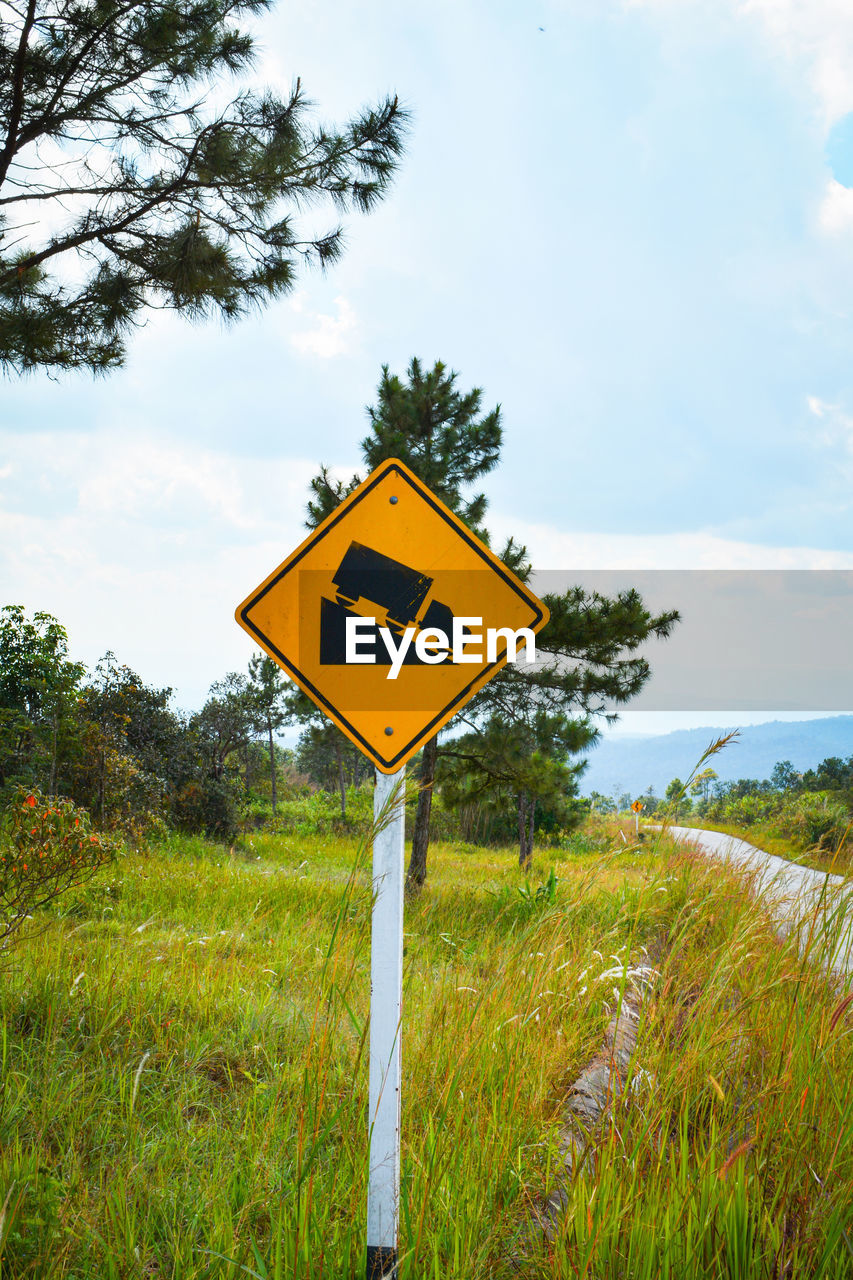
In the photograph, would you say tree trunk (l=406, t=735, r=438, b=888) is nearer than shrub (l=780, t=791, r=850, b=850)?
Yes

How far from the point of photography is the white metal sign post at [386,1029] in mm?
1926

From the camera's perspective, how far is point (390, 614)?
2283 millimetres

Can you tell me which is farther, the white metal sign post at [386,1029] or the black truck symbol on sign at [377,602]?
the black truck symbol on sign at [377,602]

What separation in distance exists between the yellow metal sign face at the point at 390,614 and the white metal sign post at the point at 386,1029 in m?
0.18

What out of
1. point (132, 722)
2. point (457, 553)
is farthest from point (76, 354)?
point (457, 553)

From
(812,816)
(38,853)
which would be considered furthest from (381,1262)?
(812,816)

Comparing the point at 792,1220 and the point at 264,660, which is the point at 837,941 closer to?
the point at 792,1220

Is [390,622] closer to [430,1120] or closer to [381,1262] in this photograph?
[430,1120]

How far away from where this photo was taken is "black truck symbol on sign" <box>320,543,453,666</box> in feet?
7.47

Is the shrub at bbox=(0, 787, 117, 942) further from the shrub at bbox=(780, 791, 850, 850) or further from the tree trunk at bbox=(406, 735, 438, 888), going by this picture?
the shrub at bbox=(780, 791, 850, 850)

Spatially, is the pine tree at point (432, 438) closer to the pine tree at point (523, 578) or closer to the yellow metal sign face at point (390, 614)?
the pine tree at point (523, 578)

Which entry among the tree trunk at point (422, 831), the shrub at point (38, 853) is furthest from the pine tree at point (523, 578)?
the shrub at point (38, 853)

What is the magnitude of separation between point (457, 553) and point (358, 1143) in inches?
72.4

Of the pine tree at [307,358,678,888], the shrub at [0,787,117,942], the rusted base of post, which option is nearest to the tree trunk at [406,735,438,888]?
the pine tree at [307,358,678,888]
